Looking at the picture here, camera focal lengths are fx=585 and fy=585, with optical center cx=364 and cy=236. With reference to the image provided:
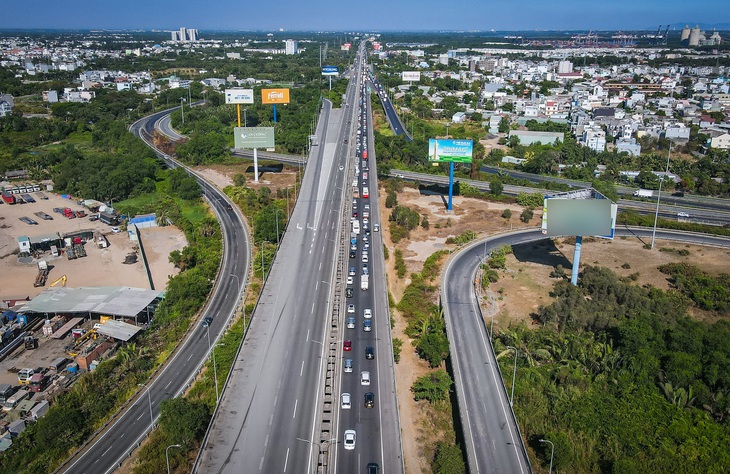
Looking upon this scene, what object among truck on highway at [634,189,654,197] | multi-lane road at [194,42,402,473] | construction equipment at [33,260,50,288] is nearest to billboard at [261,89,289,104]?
multi-lane road at [194,42,402,473]

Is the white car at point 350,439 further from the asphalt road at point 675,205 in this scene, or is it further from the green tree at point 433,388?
the asphalt road at point 675,205

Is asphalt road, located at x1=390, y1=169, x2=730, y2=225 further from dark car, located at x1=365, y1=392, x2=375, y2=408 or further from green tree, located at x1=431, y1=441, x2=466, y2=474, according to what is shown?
green tree, located at x1=431, y1=441, x2=466, y2=474

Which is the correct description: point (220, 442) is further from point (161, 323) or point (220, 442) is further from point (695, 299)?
point (695, 299)

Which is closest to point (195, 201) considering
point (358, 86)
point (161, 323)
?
point (161, 323)

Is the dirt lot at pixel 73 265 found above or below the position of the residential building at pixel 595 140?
below

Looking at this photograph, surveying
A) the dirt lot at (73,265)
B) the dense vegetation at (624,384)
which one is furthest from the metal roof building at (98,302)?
the dense vegetation at (624,384)

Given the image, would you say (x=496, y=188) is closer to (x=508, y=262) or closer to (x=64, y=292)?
(x=508, y=262)
